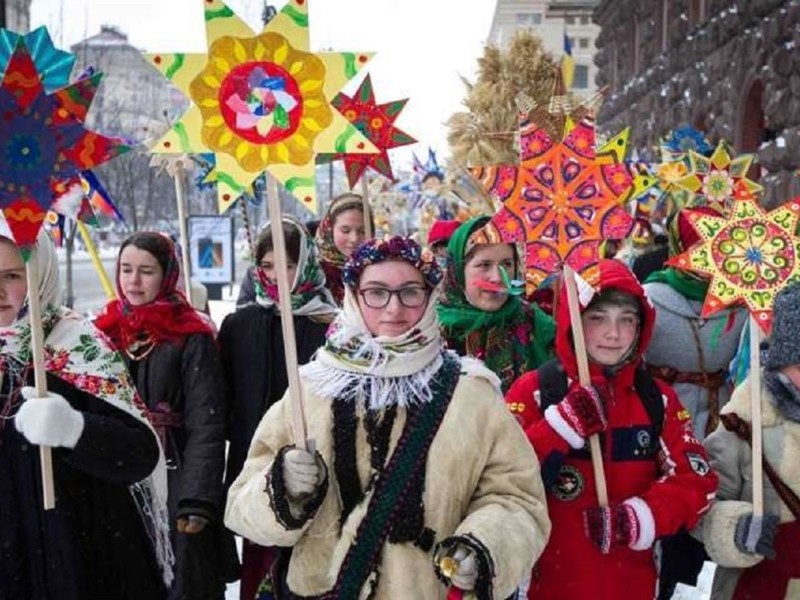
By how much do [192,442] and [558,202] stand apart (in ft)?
4.91

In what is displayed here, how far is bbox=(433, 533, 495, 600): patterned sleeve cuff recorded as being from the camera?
2334mm

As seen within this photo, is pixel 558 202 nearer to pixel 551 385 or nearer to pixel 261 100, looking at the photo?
pixel 551 385

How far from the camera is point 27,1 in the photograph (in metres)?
21.2

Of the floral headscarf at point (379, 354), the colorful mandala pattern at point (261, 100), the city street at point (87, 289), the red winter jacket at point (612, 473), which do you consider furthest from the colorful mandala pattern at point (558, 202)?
the city street at point (87, 289)

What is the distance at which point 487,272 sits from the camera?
4.00m

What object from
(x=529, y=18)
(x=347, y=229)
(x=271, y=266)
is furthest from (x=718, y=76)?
(x=529, y=18)

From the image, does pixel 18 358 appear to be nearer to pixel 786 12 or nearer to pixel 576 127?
pixel 576 127

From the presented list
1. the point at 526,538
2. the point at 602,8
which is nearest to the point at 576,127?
the point at 526,538

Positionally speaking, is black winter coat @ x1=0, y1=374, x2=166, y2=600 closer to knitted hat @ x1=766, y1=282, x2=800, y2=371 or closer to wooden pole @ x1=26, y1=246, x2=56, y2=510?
wooden pole @ x1=26, y1=246, x2=56, y2=510

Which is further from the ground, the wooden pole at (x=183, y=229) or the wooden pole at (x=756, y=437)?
the wooden pole at (x=183, y=229)

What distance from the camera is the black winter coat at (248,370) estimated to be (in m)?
3.79

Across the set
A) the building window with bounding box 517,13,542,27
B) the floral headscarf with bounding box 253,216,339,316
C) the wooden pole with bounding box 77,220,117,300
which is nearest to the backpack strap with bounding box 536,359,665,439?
the floral headscarf with bounding box 253,216,339,316

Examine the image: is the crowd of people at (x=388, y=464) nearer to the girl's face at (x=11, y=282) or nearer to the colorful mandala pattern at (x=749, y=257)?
the girl's face at (x=11, y=282)

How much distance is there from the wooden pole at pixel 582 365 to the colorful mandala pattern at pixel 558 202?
13 centimetres
